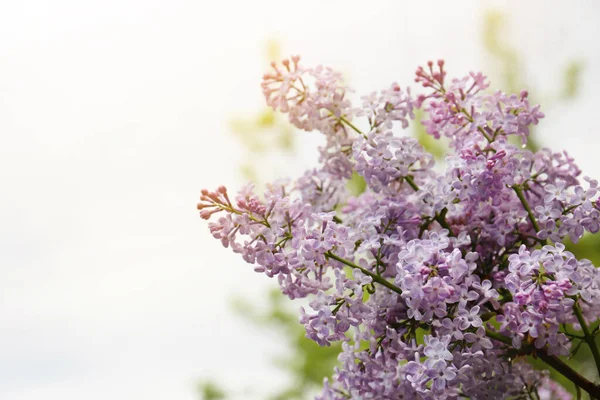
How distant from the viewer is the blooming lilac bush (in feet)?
2.05

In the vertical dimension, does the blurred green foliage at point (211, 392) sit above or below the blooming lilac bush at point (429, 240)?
above

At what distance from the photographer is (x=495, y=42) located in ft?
11.7

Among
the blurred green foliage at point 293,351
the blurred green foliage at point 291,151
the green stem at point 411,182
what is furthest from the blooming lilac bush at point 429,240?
the blurred green foliage at point 293,351

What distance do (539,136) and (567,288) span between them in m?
2.73

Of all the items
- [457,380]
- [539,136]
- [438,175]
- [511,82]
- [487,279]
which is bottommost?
[457,380]

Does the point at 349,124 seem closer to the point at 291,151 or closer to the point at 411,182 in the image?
the point at 411,182

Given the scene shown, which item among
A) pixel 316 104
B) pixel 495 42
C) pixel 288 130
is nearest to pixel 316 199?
pixel 316 104

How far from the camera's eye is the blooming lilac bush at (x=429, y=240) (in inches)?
24.6

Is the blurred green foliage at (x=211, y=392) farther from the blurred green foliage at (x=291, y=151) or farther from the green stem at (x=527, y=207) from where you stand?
the green stem at (x=527, y=207)

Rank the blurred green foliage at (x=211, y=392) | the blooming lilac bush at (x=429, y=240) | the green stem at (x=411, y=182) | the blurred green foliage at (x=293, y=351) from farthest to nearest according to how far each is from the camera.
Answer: the blurred green foliage at (x=293, y=351), the blurred green foliage at (x=211, y=392), the green stem at (x=411, y=182), the blooming lilac bush at (x=429, y=240)

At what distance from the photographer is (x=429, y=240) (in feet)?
2.10

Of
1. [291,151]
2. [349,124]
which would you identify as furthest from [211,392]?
[349,124]

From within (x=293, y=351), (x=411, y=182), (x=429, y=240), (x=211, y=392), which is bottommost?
(x=429, y=240)

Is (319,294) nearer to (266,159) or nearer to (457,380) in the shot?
(457,380)
